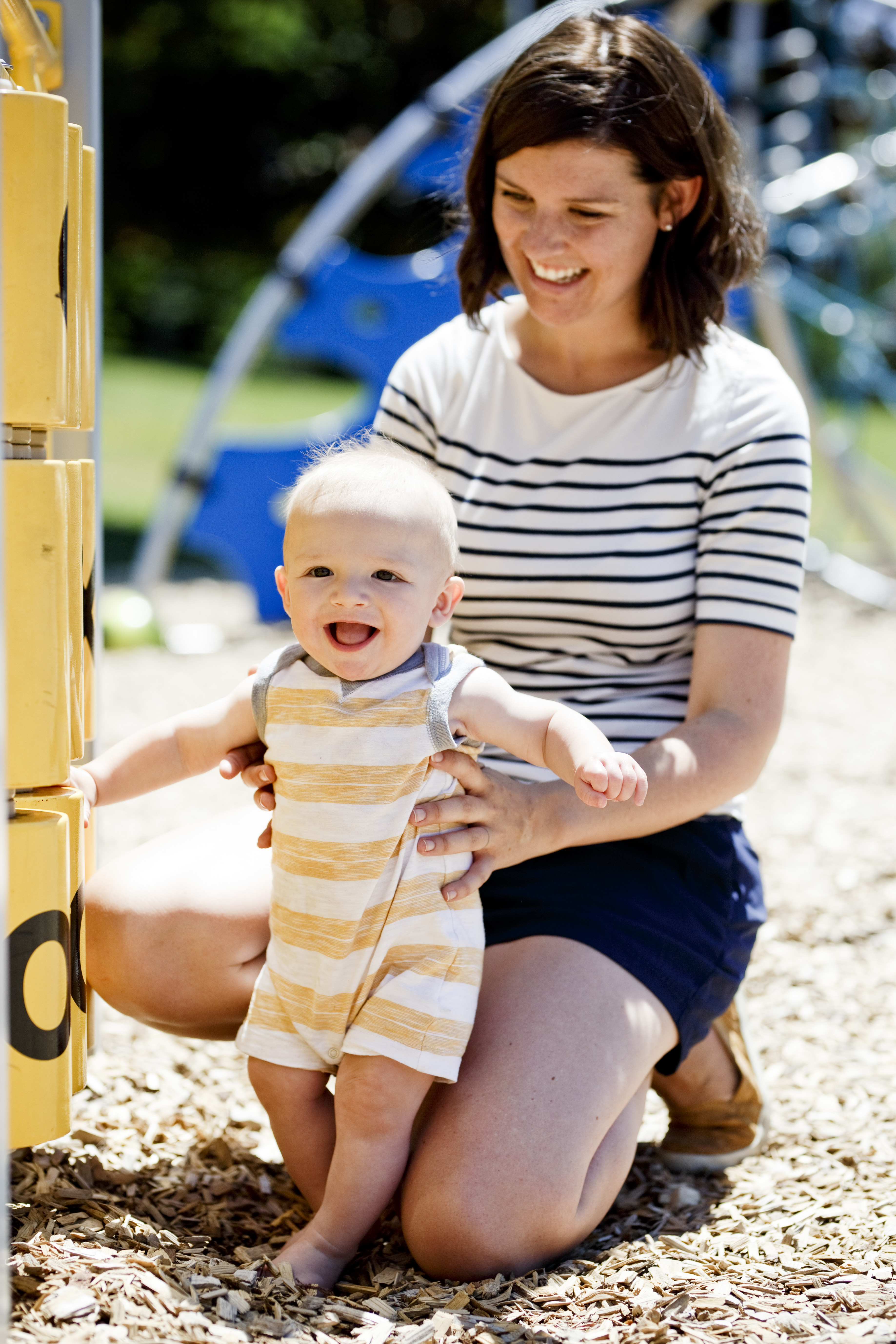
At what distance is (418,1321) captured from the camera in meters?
→ 1.76

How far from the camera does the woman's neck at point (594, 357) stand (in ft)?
7.87

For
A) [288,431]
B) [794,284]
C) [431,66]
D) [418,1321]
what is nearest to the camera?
[418,1321]

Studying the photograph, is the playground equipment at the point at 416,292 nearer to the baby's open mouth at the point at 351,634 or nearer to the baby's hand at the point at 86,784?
the baby's hand at the point at 86,784

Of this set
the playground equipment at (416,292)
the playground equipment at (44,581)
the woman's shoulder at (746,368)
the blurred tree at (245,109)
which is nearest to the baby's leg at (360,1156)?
the playground equipment at (44,581)

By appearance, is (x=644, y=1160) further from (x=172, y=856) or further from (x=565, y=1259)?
(x=172, y=856)

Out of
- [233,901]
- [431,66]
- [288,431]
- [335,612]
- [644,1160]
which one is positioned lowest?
[644,1160]

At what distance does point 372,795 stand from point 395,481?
41 cm

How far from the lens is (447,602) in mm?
1949

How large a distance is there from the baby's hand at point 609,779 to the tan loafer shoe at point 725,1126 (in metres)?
0.80

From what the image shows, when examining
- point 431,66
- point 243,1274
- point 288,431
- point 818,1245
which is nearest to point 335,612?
point 243,1274

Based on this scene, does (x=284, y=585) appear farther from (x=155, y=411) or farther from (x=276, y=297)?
(x=155, y=411)

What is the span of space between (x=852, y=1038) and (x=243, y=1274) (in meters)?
1.55

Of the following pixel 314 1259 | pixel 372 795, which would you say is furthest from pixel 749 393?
pixel 314 1259

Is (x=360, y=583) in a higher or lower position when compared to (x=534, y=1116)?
higher
